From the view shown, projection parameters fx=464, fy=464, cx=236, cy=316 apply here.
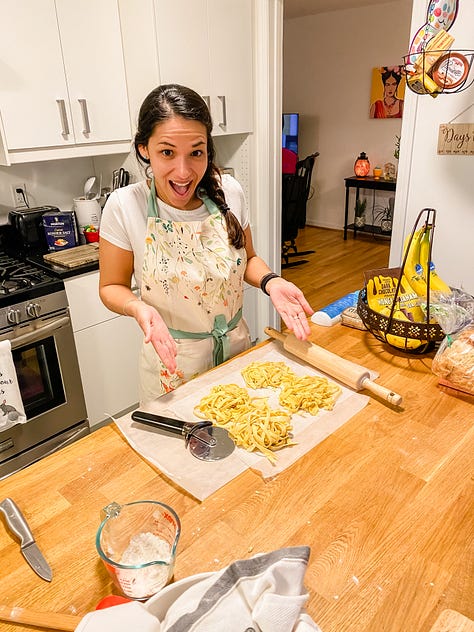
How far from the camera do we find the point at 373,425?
104 cm

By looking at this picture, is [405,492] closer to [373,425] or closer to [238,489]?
[373,425]

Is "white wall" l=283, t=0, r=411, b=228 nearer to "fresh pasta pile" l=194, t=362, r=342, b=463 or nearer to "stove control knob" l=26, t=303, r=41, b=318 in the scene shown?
"stove control knob" l=26, t=303, r=41, b=318

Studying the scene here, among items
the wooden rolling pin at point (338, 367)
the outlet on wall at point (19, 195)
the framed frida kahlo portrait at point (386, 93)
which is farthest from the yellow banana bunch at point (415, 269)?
the framed frida kahlo portrait at point (386, 93)

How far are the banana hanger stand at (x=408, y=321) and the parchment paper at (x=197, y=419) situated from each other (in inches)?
9.0

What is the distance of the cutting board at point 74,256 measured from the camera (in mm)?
2117

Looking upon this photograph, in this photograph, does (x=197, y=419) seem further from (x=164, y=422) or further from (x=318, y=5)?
(x=318, y=5)

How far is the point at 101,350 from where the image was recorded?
2.31m

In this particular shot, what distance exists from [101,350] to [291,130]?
16.2 ft

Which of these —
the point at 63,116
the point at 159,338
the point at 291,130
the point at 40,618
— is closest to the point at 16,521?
the point at 40,618

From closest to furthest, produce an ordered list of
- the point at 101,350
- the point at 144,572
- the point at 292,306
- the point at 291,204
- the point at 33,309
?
the point at 144,572
the point at 292,306
the point at 33,309
the point at 101,350
the point at 291,204

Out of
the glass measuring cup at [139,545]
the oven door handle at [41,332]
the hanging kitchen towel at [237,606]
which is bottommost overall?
the oven door handle at [41,332]

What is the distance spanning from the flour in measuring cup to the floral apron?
71cm

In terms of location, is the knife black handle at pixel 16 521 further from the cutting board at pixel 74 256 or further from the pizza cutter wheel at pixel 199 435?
the cutting board at pixel 74 256

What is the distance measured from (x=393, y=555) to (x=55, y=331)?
172 centimetres
